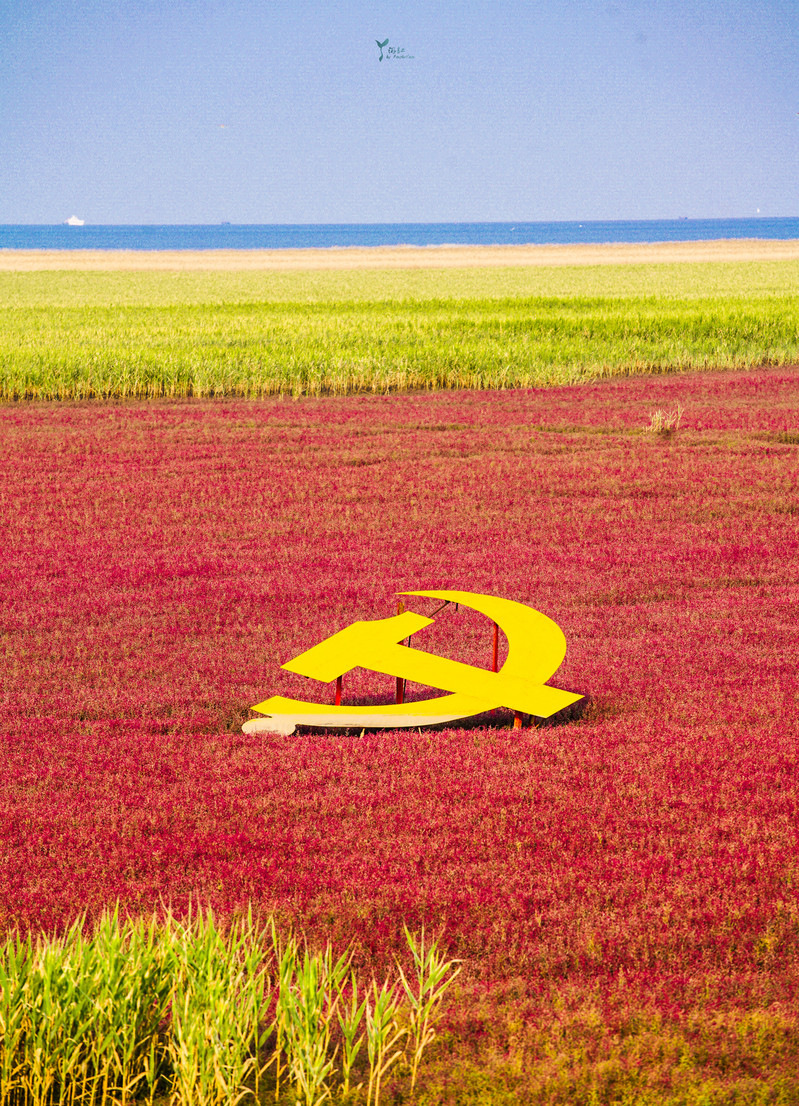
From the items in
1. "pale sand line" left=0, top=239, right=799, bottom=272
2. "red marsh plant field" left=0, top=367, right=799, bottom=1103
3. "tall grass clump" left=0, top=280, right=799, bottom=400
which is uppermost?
"pale sand line" left=0, top=239, right=799, bottom=272

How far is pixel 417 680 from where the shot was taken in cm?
626

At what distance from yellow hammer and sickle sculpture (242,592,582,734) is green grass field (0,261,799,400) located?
1613 cm

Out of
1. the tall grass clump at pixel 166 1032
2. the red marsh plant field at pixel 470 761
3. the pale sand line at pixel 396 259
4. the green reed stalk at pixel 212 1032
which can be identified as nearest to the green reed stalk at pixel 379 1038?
the tall grass clump at pixel 166 1032

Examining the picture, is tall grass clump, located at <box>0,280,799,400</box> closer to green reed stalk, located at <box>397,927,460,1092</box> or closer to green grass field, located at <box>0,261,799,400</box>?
green grass field, located at <box>0,261,799,400</box>

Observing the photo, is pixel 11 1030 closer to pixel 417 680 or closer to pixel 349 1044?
pixel 349 1044

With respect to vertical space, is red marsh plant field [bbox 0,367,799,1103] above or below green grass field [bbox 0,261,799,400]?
below

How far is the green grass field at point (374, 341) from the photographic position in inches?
888

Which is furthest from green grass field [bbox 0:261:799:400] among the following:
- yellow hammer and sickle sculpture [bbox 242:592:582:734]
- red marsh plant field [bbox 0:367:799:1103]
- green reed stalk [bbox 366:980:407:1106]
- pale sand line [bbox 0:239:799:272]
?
pale sand line [bbox 0:239:799:272]

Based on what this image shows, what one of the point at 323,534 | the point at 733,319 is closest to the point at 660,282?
the point at 733,319

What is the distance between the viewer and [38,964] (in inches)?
127

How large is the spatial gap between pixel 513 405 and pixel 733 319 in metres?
12.8

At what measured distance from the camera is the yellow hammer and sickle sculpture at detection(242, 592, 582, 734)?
6.17 metres

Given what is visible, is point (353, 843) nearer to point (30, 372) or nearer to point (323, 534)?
point (323, 534)

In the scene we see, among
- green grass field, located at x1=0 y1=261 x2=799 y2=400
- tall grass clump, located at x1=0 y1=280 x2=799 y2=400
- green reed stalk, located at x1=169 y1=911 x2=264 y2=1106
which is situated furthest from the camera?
green grass field, located at x1=0 y1=261 x2=799 y2=400
